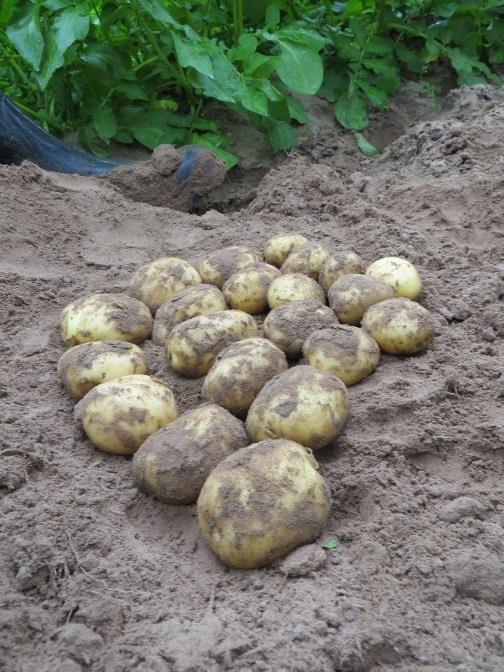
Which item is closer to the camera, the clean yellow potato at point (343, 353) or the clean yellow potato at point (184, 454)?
the clean yellow potato at point (184, 454)

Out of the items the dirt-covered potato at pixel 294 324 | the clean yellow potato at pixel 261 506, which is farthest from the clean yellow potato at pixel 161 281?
the clean yellow potato at pixel 261 506

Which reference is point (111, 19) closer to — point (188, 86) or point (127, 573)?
point (188, 86)

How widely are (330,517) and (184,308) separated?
1129mm

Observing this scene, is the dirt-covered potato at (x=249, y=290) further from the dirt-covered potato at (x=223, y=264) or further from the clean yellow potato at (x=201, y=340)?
the clean yellow potato at (x=201, y=340)

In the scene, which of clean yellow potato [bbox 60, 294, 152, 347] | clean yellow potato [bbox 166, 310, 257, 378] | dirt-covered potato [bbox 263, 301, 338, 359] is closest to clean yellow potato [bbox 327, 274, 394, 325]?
dirt-covered potato [bbox 263, 301, 338, 359]

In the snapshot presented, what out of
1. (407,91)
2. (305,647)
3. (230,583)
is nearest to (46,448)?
(230,583)

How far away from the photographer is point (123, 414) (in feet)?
7.73

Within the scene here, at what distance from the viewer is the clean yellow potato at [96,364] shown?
261 centimetres

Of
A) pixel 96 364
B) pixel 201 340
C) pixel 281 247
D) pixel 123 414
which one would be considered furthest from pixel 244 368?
pixel 281 247

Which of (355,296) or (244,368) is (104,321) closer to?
(244,368)

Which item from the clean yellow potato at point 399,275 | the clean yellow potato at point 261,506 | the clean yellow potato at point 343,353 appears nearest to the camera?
the clean yellow potato at point 261,506

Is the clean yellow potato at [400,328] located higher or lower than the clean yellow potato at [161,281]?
lower

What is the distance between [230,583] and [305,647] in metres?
0.33

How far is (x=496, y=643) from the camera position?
5.35ft
